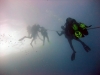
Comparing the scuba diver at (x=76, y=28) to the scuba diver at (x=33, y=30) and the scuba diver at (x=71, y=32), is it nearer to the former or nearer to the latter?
the scuba diver at (x=71, y=32)

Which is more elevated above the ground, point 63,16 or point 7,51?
point 63,16

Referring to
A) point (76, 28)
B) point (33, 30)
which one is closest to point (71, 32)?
point (76, 28)

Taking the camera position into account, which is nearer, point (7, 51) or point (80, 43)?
point (7, 51)

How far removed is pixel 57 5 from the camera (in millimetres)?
1980

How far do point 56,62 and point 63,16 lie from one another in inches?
Answer: 30.9

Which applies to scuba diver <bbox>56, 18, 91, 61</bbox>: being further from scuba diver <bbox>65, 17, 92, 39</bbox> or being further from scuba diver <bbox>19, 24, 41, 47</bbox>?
scuba diver <bbox>19, 24, 41, 47</bbox>

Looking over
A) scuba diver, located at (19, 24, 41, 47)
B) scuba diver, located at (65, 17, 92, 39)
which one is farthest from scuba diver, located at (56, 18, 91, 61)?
scuba diver, located at (19, 24, 41, 47)

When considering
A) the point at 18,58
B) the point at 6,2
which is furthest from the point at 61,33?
the point at 6,2

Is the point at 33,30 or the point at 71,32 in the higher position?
the point at 33,30

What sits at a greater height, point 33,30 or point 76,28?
point 33,30

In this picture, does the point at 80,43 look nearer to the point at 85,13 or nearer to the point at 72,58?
the point at 72,58

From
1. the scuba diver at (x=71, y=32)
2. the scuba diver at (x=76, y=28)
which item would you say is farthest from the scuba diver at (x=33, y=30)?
the scuba diver at (x=76, y=28)

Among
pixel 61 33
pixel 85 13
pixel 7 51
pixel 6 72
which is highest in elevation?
pixel 85 13

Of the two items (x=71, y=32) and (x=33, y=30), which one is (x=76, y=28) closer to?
(x=71, y=32)
